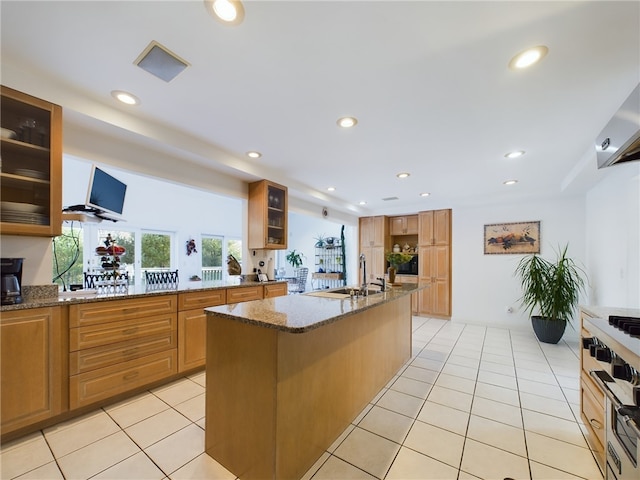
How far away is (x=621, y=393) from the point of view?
1136mm

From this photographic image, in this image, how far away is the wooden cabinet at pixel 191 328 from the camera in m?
2.64

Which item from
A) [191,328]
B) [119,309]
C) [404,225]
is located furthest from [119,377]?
[404,225]

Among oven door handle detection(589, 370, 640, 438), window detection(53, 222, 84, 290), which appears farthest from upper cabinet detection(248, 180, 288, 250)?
oven door handle detection(589, 370, 640, 438)

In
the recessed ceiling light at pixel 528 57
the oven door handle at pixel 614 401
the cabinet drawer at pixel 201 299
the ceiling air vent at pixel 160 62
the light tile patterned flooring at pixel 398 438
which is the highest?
the ceiling air vent at pixel 160 62

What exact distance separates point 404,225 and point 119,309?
5644 mm

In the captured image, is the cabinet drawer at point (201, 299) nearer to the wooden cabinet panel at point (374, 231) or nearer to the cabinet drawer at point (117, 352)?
the cabinet drawer at point (117, 352)

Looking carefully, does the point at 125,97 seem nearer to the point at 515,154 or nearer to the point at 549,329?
the point at 515,154

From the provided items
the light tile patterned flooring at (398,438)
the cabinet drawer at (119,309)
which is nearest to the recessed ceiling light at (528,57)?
the light tile patterned flooring at (398,438)

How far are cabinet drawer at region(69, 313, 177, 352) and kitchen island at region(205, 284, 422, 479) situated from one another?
1074 millimetres

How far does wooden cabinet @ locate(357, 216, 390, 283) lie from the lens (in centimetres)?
634

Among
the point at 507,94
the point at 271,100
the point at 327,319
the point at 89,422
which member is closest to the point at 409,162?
the point at 507,94

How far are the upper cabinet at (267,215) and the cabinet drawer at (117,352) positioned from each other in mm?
1613

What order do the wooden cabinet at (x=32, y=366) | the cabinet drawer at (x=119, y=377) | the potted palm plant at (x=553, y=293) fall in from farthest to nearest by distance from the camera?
the potted palm plant at (x=553, y=293) < the cabinet drawer at (x=119, y=377) < the wooden cabinet at (x=32, y=366)

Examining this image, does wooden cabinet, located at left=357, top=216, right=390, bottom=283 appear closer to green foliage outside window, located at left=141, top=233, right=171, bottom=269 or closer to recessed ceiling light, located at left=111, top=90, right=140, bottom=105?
green foliage outside window, located at left=141, top=233, right=171, bottom=269
